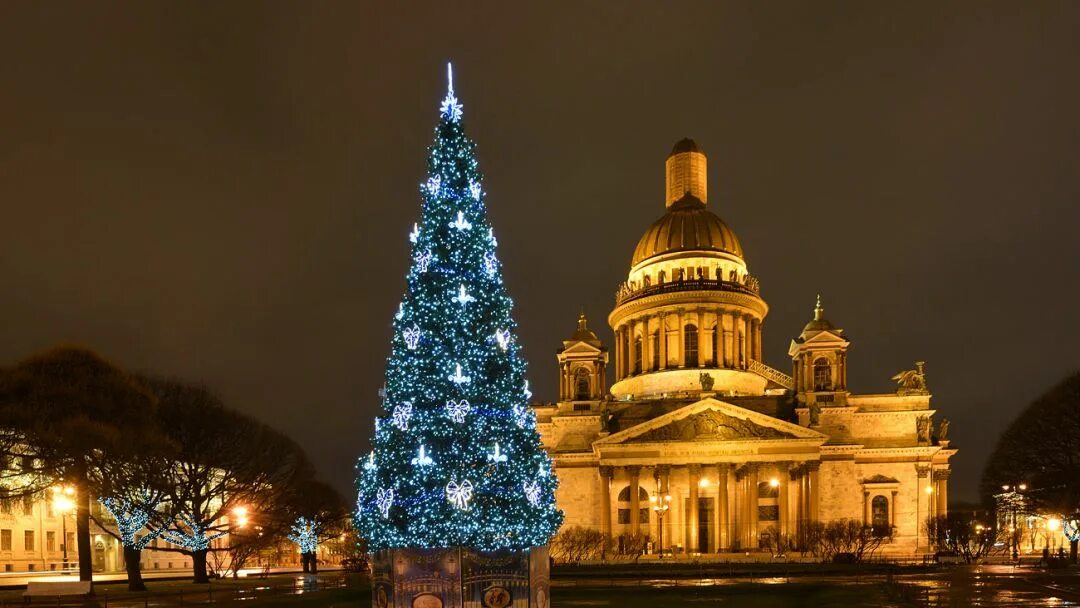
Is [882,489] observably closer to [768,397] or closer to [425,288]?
[768,397]

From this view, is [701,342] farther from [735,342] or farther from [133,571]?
[133,571]

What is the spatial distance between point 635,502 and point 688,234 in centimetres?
3189

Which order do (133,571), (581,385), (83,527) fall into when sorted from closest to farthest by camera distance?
(133,571)
(83,527)
(581,385)

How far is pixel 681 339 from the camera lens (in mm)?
97625

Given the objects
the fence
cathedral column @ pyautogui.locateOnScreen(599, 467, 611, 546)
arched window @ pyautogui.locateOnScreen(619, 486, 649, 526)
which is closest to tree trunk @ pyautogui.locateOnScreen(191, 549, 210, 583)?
the fence

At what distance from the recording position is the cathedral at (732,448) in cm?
8188

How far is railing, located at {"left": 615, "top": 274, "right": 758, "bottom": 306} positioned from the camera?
3851 inches

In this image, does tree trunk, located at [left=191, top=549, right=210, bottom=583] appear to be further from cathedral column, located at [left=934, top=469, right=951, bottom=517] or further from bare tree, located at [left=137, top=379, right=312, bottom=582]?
cathedral column, located at [left=934, top=469, right=951, bottom=517]

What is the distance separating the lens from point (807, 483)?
81250mm

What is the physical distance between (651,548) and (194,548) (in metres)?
40.3

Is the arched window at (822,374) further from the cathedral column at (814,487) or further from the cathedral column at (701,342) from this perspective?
the cathedral column at (701,342)

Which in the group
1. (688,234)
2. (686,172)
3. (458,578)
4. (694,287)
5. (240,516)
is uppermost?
(686,172)

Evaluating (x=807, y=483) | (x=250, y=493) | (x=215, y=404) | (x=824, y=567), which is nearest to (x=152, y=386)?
(x=215, y=404)

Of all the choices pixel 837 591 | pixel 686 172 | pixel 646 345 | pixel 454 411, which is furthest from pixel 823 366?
pixel 454 411
